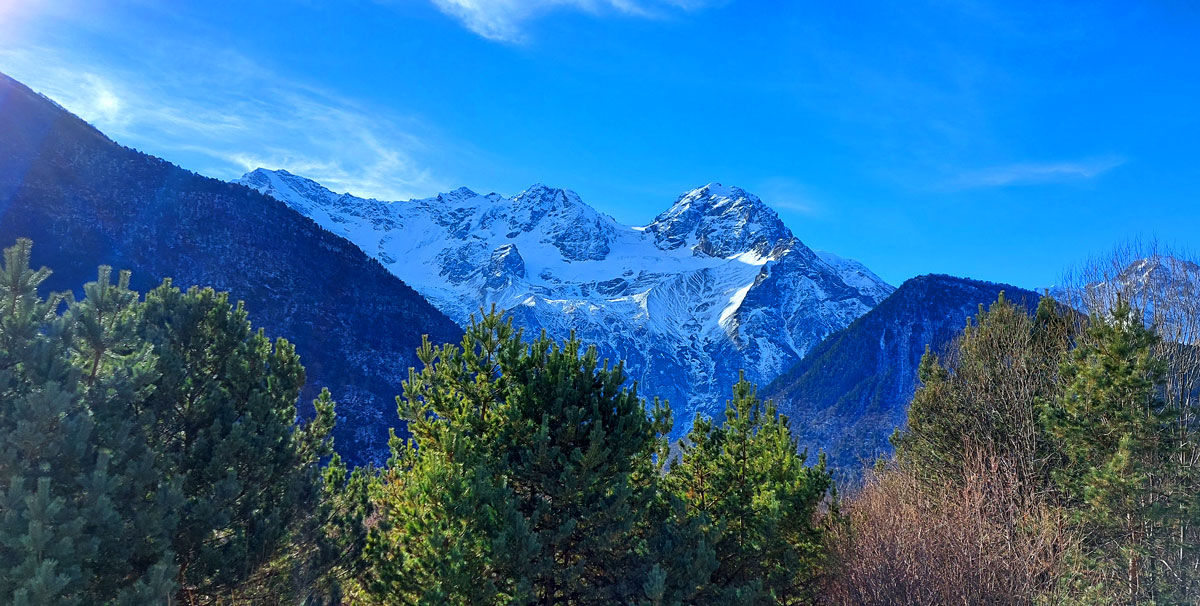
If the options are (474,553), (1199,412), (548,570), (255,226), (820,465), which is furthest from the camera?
(255,226)

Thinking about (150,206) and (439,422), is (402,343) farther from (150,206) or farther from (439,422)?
(439,422)

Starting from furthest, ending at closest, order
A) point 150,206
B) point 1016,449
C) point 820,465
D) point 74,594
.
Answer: point 150,206, point 1016,449, point 820,465, point 74,594

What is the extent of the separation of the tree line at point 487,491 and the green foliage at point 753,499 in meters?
0.06

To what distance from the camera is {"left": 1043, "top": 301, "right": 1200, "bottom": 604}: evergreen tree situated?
60.7 feet

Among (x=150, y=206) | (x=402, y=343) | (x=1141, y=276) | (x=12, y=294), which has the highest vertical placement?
(x=150, y=206)

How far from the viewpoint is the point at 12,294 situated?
375 inches

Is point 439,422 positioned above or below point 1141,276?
below

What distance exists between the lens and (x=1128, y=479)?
725 inches

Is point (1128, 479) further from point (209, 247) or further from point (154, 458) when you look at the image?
point (209, 247)

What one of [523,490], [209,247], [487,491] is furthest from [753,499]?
[209,247]

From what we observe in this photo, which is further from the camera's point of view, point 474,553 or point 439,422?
point 439,422

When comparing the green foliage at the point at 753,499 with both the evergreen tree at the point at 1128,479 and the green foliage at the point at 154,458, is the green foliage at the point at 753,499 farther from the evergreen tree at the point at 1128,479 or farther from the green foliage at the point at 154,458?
the green foliage at the point at 154,458

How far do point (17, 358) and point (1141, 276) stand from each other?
31.8 metres

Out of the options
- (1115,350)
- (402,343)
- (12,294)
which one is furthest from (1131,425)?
(402,343)
